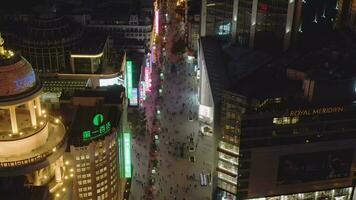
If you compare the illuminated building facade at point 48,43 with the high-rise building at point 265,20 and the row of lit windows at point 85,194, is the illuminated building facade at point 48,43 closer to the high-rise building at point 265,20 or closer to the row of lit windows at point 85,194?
the high-rise building at point 265,20

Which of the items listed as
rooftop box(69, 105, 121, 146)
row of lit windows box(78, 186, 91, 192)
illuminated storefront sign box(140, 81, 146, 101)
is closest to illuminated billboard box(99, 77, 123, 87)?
illuminated storefront sign box(140, 81, 146, 101)

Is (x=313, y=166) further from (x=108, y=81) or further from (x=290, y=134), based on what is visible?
(x=108, y=81)

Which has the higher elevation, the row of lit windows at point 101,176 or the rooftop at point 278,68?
the rooftop at point 278,68

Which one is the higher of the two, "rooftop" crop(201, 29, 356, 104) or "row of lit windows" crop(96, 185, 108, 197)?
"rooftop" crop(201, 29, 356, 104)

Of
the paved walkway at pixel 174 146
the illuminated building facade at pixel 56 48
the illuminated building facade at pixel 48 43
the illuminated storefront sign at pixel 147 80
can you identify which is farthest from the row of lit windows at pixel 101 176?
the illuminated storefront sign at pixel 147 80

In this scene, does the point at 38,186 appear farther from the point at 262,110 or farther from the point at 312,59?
the point at 312,59

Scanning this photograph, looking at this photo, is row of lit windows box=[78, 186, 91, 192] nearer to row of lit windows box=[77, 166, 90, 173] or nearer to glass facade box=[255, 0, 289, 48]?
row of lit windows box=[77, 166, 90, 173]

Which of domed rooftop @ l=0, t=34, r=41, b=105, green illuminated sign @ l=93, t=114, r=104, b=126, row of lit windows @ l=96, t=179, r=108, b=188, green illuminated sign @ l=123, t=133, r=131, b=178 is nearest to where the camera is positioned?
domed rooftop @ l=0, t=34, r=41, b=105

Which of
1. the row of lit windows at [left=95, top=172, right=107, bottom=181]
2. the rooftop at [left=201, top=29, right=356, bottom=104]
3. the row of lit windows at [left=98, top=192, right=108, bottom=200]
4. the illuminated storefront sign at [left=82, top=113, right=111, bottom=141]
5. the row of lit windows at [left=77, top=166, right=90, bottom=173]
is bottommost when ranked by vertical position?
the row of lit windows at [left=98, top=192, right=108, bottom=200]
